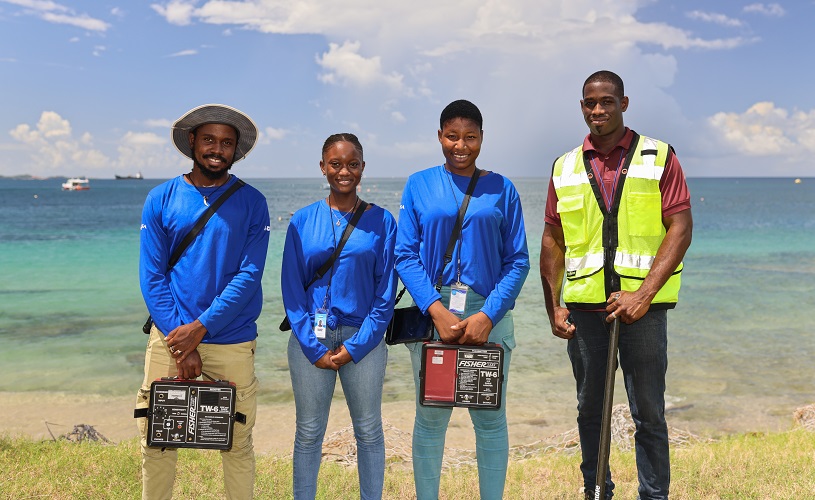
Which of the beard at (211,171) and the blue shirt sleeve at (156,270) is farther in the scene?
the beard at (211,171)

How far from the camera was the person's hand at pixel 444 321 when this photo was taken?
3.54 metres

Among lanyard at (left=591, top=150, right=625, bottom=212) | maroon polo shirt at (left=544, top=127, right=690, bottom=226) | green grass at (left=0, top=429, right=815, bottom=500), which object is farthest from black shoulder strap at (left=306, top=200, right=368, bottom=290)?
green grass at (left=0, top=429, right=815, bottom=500)

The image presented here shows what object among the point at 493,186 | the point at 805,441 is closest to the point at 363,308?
the point at 493,186

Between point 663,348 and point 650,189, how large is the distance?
2.92 ft

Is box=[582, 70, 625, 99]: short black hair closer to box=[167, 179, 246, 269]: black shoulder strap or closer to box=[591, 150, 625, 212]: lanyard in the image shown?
box=[591, 150, 625, 212]: lanyard

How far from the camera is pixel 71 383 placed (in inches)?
429

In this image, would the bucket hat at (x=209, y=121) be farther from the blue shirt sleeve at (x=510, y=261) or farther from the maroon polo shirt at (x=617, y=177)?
the maroon polo shirt at (x=617, y=177)

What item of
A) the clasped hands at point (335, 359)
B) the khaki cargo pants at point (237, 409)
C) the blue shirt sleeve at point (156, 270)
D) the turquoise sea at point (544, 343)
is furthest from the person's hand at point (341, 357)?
the turquoise sea at point (544, 343)

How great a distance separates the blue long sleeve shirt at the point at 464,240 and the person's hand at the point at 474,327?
0.14ft

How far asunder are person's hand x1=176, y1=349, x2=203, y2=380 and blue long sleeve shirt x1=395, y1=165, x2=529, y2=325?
1.17 meters

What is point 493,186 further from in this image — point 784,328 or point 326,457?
point 784,328

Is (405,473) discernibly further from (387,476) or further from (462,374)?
(462,374)

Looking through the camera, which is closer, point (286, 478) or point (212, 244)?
point (212, 244)

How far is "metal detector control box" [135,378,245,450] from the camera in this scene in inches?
136
